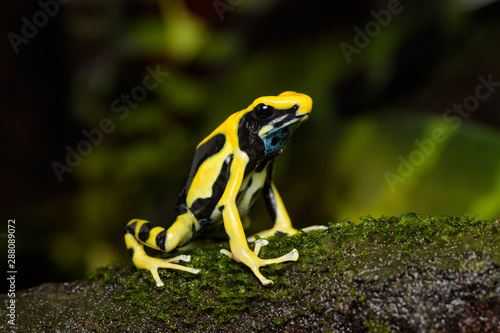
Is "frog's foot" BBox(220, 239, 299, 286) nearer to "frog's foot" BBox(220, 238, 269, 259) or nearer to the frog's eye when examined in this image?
"frog's foot" BBox(220, 238, 269, 259)

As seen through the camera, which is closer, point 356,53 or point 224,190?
point 224,190

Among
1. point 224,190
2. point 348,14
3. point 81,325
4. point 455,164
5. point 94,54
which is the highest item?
point 94,54

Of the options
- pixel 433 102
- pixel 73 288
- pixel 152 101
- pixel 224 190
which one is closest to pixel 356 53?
pixel 433 102

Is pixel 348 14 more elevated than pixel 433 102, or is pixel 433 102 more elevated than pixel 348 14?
pixel 348 14

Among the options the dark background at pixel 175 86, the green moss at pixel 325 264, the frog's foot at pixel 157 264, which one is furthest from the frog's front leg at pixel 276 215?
the dark background at pixel 175 86

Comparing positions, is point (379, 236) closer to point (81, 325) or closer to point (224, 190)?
point (224, 190)

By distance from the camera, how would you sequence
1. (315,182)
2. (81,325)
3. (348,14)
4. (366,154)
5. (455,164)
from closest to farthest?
(81,325) < (455,164) < (366,154) < (315,182) < (348,14)

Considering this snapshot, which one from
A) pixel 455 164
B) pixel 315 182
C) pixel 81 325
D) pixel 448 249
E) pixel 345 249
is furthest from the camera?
pixel 315 182

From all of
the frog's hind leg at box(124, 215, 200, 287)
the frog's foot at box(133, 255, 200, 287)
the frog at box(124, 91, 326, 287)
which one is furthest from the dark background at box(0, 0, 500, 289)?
the frog's foot at box(133, 255, 200, 287)
